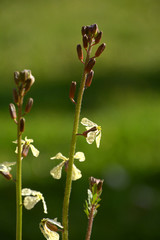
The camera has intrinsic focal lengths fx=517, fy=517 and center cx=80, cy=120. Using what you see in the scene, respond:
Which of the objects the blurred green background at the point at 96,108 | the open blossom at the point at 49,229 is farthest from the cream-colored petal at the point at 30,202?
the blurred green background at the point at 96,108

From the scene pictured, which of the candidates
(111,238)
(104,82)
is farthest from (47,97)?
(111,238)

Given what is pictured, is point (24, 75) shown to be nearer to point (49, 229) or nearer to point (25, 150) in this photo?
point (25, 150)

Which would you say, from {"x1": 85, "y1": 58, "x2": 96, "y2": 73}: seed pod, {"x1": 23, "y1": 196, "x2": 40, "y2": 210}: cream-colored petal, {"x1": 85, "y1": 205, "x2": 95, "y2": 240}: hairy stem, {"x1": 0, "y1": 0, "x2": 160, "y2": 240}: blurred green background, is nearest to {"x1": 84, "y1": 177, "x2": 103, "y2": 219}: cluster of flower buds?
{"x1": 85, "y1": 205, "x2": 95, "y2": 240}: hairy stem

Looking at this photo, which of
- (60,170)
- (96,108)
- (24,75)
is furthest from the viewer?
(96,108)

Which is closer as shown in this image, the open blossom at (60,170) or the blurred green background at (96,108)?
the open blossom at (60,170)

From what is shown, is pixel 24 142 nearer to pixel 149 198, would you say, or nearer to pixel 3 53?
pixel 149 198

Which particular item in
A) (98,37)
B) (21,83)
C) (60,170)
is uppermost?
(98,37)

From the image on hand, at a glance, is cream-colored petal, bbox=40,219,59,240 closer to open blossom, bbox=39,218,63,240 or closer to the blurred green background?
open blossom, bbox=39,218,63,240

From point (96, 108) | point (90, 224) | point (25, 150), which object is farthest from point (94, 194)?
point (96, 108)

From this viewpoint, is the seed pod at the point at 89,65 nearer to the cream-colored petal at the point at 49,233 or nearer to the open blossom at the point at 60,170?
the open blossom at the point at 60,170
